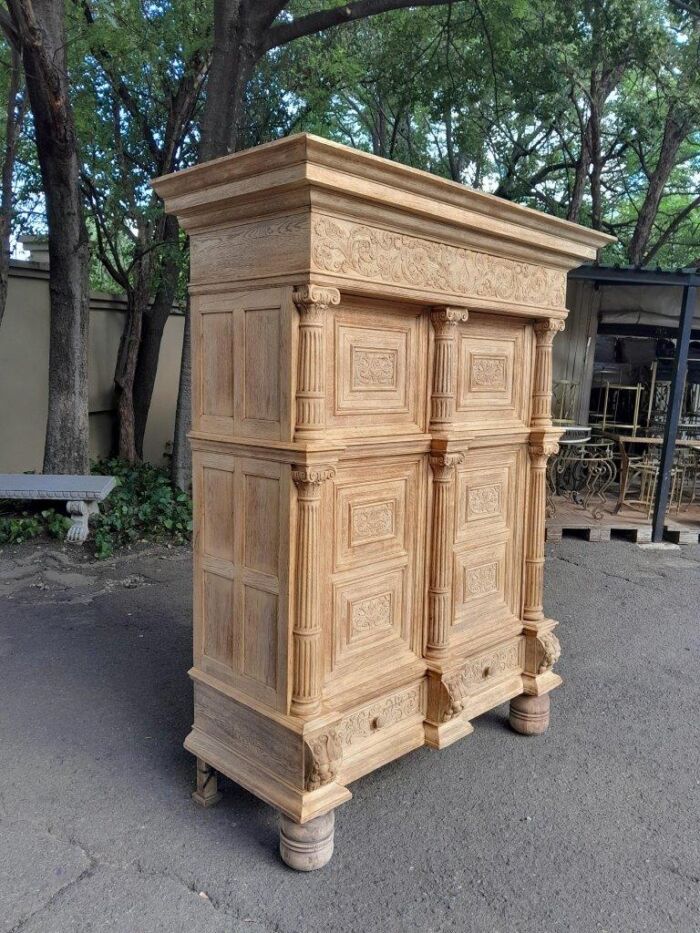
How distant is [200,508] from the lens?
9.58ft

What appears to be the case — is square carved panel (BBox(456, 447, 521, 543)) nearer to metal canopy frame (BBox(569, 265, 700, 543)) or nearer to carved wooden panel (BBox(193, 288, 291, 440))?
carved wooden panel (BBox(193, 288, 291, 440))

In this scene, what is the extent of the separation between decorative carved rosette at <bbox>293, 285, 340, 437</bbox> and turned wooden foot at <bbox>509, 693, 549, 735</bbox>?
216 cm

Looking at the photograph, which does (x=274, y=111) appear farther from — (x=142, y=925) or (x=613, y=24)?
(x=142, y=925)

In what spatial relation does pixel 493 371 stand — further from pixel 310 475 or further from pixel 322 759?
pixel 322 759

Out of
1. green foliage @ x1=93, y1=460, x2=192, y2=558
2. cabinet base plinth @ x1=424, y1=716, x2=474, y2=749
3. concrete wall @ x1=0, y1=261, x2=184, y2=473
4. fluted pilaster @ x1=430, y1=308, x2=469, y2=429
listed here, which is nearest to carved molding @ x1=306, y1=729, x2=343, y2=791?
cabinet base plinth @ x1=424, y1=716, x2=474, y2=749

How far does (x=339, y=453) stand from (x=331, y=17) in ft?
21.5

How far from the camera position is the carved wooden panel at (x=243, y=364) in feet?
8.29

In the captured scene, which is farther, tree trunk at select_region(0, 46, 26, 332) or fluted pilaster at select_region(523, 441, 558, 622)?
tree trunk at select_region(0, 46, 26, 332)

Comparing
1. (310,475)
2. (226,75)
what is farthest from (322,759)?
(226,75)

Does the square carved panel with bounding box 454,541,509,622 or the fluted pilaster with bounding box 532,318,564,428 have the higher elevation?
the fluted pilaster with bounding box 532,318,564,428

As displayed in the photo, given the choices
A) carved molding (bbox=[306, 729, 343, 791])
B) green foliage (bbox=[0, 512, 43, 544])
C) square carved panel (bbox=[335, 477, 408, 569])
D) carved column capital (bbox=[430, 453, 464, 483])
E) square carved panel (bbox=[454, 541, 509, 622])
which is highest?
carved column capital (bbox=[430, 453, 464, 483])

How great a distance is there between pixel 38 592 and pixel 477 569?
414 centimetres

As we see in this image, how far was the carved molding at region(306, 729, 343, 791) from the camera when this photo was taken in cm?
253

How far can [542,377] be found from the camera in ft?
12.0
